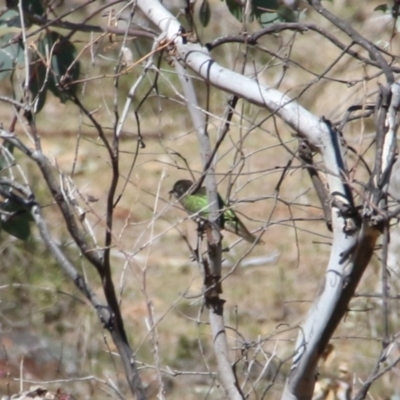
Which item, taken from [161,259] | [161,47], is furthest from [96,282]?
[161,47]

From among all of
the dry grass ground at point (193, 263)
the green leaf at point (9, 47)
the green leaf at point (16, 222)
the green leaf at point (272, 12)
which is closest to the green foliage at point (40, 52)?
the green leaf at point (9, 47)

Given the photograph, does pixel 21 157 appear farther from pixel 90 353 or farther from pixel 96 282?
pixel 90 353

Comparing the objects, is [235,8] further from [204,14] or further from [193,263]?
[193,263]

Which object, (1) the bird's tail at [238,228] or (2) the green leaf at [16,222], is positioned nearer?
(2) the green leaf at [16,222]

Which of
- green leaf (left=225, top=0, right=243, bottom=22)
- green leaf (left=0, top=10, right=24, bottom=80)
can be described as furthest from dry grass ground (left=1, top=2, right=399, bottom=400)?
green leaf (left=0, top=10, right=24, bottom=80)

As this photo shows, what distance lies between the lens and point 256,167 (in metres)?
7.07

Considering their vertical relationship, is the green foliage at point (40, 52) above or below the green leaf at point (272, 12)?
below

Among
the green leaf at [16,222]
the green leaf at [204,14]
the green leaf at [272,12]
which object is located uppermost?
the green leaf at [204,14]

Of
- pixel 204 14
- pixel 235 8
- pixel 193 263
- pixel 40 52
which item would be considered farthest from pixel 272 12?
pixel 193 263

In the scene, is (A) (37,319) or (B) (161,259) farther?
(B) (161,259)

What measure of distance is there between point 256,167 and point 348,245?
200 inches

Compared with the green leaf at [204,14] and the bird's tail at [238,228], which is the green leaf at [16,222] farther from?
the green leaf at [204,14]

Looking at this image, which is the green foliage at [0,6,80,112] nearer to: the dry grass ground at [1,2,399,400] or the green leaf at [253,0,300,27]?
the green leaf at [253,0,300,27]

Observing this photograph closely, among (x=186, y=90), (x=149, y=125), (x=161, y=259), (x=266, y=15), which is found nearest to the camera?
(x=186, y=90)
